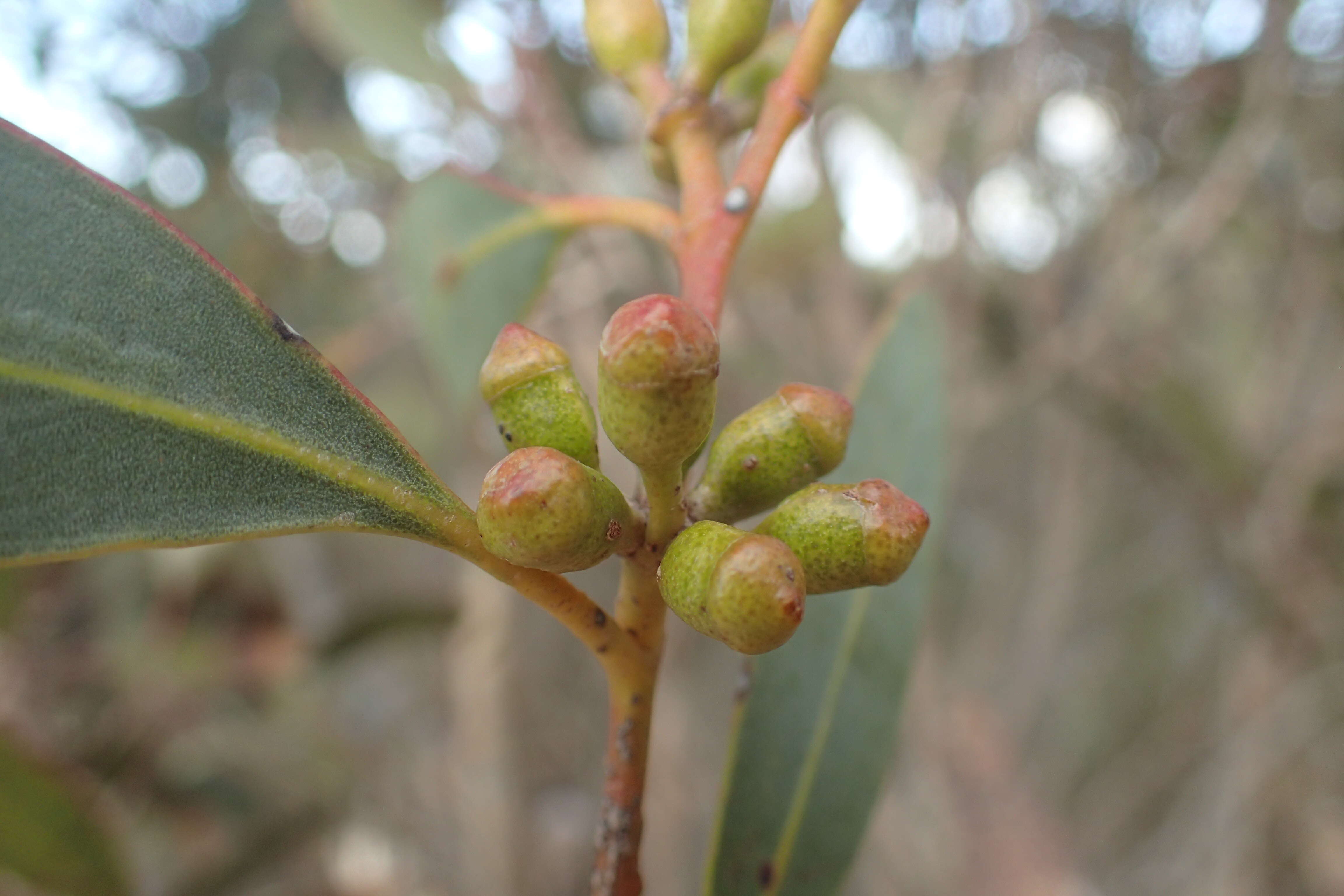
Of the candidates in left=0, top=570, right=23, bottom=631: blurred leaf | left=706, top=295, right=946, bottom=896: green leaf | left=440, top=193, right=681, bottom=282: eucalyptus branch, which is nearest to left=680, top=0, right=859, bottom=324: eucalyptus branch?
left=440, top=193, right=681, bottom=282: eucalyptus branch

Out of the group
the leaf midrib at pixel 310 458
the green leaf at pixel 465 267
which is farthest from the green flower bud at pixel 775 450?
the green leaf at pixel 465 267

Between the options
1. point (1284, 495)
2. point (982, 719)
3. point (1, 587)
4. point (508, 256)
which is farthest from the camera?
point (1284, 495)

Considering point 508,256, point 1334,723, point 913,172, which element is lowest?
point 1334,723

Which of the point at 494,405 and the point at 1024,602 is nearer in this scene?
the point at 494,405

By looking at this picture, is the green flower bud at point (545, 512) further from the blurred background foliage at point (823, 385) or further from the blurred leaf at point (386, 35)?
the blurred leaf at point (386, 35)

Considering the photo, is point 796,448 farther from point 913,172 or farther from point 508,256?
point 913,172

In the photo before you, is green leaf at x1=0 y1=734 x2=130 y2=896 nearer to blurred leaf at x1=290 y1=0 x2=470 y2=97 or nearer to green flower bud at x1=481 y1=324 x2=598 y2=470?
green flower bud at x1=481 y1=324 x2=598 y2=470

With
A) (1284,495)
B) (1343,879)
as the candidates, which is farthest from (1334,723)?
(1284,495)
